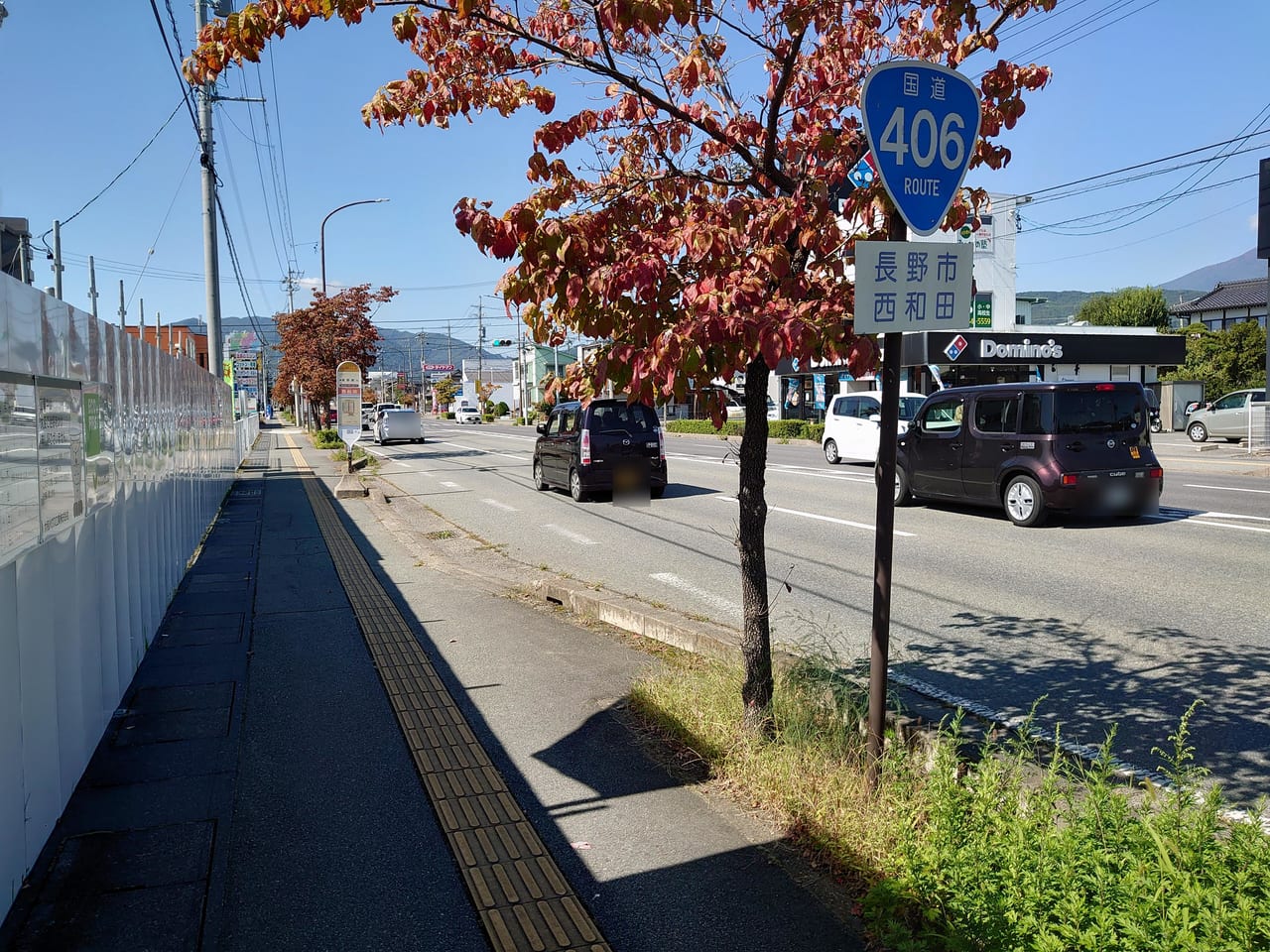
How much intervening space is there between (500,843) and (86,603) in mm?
2488

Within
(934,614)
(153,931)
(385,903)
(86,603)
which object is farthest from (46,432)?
(934,614)

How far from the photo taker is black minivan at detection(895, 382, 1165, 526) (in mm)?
11453

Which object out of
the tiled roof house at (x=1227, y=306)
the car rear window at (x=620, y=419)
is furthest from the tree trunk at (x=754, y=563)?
the tiled roof house at (x=1227, y=306)

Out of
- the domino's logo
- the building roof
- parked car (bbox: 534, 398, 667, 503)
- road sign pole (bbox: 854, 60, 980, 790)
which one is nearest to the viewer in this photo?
road sign pole (bbox: 854, 60, 980, 790)

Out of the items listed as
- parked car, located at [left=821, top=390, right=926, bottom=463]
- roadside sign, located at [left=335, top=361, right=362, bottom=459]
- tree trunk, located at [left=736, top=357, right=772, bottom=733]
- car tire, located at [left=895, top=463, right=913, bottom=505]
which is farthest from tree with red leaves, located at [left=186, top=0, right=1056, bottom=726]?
roadside sign, located at [left=335, top=361, right=362, bottom=459]

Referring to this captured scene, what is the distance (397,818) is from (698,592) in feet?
16.5

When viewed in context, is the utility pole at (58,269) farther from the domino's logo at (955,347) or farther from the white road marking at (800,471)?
the domino's logo at (955,347)

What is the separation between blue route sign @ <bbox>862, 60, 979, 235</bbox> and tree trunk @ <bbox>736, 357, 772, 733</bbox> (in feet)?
3.87

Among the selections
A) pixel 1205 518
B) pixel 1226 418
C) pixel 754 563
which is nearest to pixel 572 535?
pixel 1205 518

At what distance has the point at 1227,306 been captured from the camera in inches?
2408

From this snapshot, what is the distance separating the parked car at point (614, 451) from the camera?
54.3 feet

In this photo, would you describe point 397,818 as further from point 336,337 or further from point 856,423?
point 336,337

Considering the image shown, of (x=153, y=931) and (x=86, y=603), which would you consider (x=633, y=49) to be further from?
(x=153, y=931)

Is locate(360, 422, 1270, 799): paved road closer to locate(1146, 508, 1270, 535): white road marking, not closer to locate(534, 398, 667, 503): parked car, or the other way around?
locate(1146, 508, 1270, 535): white road marking
